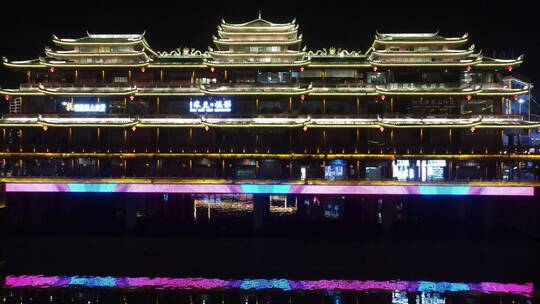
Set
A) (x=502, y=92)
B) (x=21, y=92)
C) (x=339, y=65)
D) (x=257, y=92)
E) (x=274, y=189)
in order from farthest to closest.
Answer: (x=339, y=65), (x=21, y=92), (x=257, y=92), (x=502, y=92), (x=274, y=189)

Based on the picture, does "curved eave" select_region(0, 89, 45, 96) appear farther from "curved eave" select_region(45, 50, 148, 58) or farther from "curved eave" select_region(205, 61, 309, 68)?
"curved eave" select_region(205, 61, 309, 68)

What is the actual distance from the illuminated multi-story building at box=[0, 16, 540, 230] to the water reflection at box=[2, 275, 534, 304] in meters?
14.2

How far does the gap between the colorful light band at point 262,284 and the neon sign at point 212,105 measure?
69.4ft

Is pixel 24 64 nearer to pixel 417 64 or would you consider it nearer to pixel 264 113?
pixel 264 113

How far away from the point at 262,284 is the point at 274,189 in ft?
42.9

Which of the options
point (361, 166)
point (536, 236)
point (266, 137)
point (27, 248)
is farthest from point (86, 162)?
point (536, 236)

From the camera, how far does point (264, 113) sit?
5203 cm

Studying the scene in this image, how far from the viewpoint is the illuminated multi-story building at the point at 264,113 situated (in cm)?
4900

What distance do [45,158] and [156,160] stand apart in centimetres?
964

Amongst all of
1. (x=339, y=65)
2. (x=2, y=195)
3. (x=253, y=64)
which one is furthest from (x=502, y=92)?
(x=2, y=195)

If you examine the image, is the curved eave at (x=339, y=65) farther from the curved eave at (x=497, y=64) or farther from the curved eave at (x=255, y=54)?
the curved eave at (x=497, y=64)

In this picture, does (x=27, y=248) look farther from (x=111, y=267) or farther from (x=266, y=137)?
(x=266, y=137)

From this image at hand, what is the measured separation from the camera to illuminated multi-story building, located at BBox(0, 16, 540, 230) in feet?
161

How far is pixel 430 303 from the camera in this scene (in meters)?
30.4
